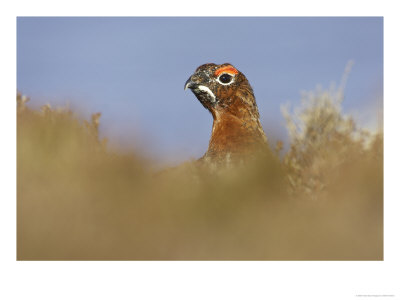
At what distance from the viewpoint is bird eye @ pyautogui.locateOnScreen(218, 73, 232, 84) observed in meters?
4.68

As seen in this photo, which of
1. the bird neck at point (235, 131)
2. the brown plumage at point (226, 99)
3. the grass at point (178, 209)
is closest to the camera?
the grass at point (178, 209)

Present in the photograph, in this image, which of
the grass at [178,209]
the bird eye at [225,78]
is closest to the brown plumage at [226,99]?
the bird eye at [225,78]

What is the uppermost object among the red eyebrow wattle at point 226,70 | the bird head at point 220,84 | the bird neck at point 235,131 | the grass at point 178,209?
the red eyebrow wattle at point 226,70

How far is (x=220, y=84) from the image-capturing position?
4.70 m

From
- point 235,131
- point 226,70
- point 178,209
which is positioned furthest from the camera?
point 226,70

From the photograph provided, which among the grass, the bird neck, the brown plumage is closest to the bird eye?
the brown plumage

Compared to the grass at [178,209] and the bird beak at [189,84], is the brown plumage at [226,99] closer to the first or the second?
the bird beak at [189,84]

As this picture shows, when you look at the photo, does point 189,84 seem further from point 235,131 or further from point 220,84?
point 235,131

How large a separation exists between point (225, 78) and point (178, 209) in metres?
2.10

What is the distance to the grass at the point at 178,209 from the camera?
2926 millimetres

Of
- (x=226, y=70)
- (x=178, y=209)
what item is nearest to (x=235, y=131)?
(x=226, y=70)

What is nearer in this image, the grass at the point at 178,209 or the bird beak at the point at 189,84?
the grass at the point at 178,209
